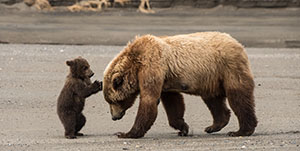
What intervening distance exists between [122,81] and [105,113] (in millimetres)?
2055

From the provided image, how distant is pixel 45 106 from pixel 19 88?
4.41 feet

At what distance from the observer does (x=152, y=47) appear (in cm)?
1041

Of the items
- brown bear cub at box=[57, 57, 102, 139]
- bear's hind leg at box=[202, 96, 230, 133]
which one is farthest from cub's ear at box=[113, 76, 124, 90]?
bear's hind leg at box=[202, 96, 230, 133]

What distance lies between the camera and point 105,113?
40.7ft

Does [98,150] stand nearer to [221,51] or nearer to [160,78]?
[160,78]

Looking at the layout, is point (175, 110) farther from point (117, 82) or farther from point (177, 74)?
Result: point (117, 82)

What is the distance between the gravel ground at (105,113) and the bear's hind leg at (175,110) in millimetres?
173

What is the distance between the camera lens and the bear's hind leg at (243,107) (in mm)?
10523

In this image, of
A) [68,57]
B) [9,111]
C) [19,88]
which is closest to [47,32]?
[68,57]

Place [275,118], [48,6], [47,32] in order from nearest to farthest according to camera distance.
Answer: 1. [275,118]
2. [47,32]
3. [48,6]

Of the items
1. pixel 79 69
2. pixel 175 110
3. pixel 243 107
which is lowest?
pixel 175 110

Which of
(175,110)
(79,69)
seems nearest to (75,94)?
(79,69)

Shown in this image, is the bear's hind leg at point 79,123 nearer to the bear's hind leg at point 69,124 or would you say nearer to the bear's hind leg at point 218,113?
the bear's hind leg at point 69,124

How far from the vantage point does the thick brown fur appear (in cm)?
1029
